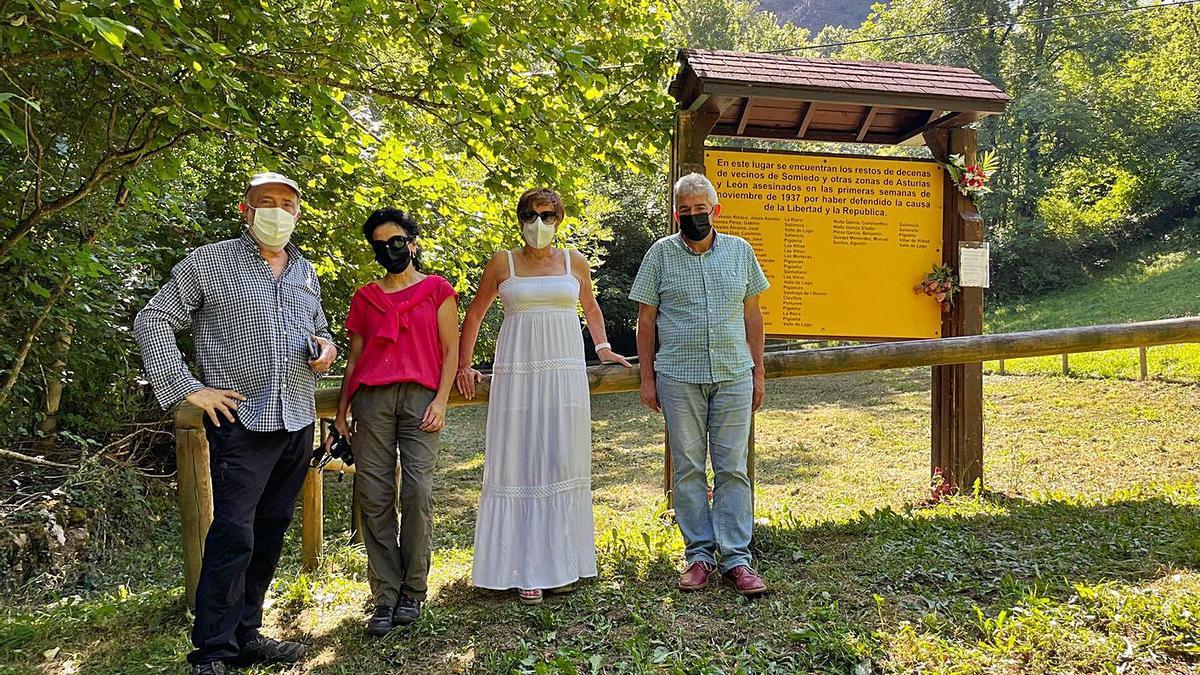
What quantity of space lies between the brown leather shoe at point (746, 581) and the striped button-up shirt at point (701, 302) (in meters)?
0.88

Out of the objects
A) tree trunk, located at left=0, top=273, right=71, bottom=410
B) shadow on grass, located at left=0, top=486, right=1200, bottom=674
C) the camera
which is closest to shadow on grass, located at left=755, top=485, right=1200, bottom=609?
shadow on grass, located at left=0, top=486, right=1200, bottom=674

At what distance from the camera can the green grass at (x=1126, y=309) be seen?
484 inches

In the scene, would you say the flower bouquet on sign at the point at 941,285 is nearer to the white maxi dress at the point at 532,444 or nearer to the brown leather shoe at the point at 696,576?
the brown leather shoe at the point at 696,576

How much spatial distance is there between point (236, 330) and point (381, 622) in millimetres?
1385

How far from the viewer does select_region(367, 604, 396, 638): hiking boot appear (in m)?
3.38

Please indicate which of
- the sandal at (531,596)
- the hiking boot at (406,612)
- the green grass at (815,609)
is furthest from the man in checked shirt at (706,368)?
the hiking boot at (406,612)

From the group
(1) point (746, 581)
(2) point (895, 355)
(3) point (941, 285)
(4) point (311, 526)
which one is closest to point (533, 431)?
(1) point (746, 581)

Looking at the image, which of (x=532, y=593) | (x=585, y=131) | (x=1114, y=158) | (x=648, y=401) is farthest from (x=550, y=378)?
(x=1114, y=158)

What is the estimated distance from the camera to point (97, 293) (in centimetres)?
596

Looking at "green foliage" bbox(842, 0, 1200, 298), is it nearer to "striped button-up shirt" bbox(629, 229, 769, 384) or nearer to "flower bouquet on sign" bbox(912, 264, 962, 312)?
"flower bouquet on sign" bbox(912, 264, 962, 312)

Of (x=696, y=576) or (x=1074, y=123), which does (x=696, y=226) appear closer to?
(x=696, y=576)

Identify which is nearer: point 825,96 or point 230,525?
point 230,525

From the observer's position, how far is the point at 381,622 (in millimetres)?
3393

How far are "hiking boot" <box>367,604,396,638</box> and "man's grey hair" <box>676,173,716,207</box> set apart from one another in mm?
2281
